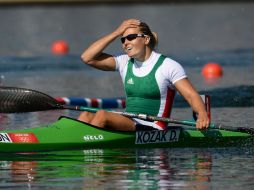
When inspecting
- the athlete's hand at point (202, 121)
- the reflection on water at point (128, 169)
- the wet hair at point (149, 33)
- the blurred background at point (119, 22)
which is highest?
the blurred background at point (119, 22)

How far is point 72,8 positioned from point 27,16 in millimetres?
6033

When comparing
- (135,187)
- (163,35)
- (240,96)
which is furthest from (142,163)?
(163,35)

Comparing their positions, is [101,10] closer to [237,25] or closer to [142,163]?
[237,25]

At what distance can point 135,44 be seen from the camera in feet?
49.6

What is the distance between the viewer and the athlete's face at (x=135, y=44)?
15062mm

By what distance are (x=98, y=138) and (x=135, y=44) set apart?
4.25ft

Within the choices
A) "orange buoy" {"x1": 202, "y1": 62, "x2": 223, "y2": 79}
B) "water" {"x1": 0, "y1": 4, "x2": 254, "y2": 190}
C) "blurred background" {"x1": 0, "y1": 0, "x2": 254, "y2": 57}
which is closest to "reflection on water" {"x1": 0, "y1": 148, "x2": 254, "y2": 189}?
"water" {"x1": 0, "y1": 4, "x2": 254, "y2": 190}

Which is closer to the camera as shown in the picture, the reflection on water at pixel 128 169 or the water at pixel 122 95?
the reflection on water at pixel 128 169

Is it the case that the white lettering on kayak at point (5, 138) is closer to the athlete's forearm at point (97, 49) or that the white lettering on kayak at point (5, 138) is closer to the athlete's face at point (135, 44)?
the athlete's forearm at point (97, 49)

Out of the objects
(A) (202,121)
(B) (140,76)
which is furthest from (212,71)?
(A) (202,121)

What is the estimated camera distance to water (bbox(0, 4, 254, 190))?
1244 centimetres

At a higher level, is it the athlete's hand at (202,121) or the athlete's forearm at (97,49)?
the athlete's forearm at (97,49)

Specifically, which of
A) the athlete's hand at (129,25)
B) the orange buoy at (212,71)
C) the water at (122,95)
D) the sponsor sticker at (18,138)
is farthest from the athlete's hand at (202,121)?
the orange buoy at (212,71)

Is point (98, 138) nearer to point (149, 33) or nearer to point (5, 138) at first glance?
point (5, 138)
